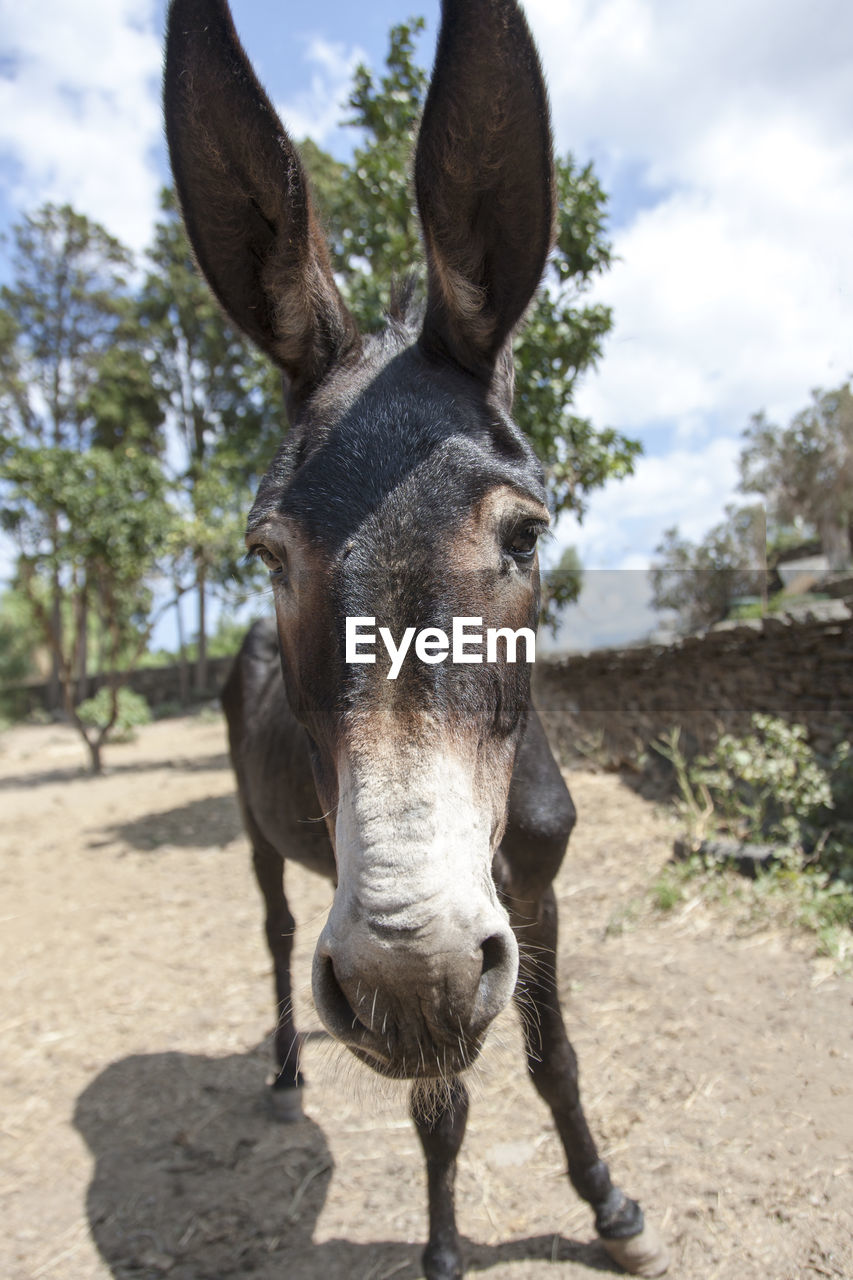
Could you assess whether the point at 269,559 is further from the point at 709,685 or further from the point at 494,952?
the point at 709,685

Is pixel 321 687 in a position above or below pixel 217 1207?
above

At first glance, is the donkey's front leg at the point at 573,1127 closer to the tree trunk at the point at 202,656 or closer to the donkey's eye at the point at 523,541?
the donkey's eye at the point at 523,541

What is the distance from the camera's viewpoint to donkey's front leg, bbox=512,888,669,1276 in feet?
7.89

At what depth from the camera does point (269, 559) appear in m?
1.81

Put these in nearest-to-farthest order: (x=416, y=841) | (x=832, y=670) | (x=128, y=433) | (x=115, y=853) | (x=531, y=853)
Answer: (x=416, y=841)
(x=531, y=853)
(x=832, y=670)
(x=115, y=853)
(x=128, y=433)

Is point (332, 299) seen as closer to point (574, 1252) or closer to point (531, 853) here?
point (531, 853)

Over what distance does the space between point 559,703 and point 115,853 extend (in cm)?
557

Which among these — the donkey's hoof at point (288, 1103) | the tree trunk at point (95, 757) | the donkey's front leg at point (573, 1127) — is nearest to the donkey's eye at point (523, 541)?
the donkey's front leg at point (573, 1127)

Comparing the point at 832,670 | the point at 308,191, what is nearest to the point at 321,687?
the point at 308,191

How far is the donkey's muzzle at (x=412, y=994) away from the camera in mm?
1151

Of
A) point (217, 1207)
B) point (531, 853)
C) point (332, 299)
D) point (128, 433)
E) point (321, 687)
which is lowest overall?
point (217, 1207)

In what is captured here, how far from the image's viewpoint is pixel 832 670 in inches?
248

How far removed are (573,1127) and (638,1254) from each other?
0.42m

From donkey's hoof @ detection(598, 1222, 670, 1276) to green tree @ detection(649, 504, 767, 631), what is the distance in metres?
7.00
